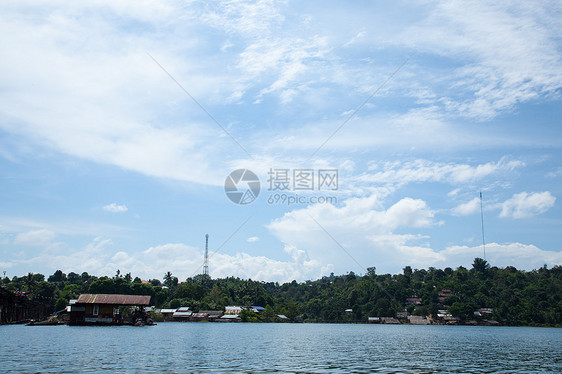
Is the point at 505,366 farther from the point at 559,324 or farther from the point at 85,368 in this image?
the point at 559,324

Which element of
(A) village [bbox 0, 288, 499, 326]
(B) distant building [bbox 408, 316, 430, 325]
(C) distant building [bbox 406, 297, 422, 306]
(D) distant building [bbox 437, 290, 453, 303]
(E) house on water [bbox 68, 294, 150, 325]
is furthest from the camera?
(C) distant building [bbox 406, 297, 422, 306]

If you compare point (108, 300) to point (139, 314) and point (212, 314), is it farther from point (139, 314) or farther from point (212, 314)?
point (212, 314)

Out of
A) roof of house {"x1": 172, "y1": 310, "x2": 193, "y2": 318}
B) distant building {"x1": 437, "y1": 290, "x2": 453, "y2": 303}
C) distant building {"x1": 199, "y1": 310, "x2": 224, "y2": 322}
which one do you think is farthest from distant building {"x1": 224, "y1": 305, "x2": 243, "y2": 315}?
distant building {"x1": 437, "y1": 290, "x2": 453, "y2": 303}

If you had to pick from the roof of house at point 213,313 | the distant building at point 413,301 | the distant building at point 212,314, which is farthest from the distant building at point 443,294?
the distant building at point 212,314

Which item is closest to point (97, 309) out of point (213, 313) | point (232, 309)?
point (213, 313)

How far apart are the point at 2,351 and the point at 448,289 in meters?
169

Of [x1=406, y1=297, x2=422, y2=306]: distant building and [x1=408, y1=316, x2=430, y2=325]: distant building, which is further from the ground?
[x1=406, y1=297, x2=422, y2=306]: distant building

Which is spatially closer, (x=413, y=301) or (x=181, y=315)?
(x=181, y=315)

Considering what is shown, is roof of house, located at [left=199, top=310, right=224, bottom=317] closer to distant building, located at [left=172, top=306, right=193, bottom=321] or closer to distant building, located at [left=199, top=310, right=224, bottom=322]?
distant building, located at [left=199, top=310, right=224, bottom=322]

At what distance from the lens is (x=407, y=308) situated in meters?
168

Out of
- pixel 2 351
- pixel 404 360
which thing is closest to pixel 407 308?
pixel 404 360

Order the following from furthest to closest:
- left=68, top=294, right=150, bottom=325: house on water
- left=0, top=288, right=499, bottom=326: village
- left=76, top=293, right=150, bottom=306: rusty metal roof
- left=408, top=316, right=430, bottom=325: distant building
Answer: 1. left=408, top=316, right=430, bottom=325: distant building
2. left=0, top=288, right=499, bottom=326: village
3. left=68, top=294, right=150, bottom=325: house on water
4. left=76, top=293, right=150, bottom=306: rusty metal roof

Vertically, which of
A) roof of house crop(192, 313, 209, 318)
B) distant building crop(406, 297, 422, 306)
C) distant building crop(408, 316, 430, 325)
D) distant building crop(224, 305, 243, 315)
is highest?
distant building crop(406, 297, 422, 306)

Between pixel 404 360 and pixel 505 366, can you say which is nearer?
pixel 505 366
